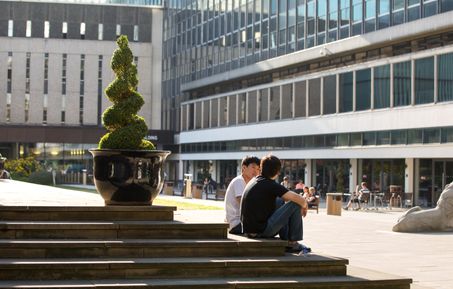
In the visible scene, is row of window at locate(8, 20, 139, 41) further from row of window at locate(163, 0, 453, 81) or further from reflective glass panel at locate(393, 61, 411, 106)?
reflective glass panel at locate(393, 61, 411, 106)

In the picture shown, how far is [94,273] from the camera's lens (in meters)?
9.24

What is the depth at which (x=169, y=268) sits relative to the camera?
9.52 meters

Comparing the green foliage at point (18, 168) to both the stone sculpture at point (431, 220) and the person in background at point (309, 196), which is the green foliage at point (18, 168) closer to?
the person in background at point (309, 196)

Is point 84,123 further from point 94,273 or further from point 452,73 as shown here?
point 94,273

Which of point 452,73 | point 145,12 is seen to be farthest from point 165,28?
point 452,73

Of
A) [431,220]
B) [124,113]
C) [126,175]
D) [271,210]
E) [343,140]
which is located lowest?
[431,220]

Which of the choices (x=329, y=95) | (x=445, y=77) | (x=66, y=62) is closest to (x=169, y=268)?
(x=445, y=77)

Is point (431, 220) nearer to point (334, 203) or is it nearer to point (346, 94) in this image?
point (334, 203)

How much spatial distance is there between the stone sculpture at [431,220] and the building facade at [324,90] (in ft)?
53.7

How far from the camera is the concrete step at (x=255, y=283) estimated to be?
8.75 meters

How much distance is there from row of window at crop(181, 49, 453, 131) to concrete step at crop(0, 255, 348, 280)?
100ft

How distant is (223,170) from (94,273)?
58778 mm

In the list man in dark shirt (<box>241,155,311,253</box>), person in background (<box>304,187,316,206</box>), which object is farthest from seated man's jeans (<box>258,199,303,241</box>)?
person in background (<box>304,187,316,206</box>)

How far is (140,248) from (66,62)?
2954 inches
